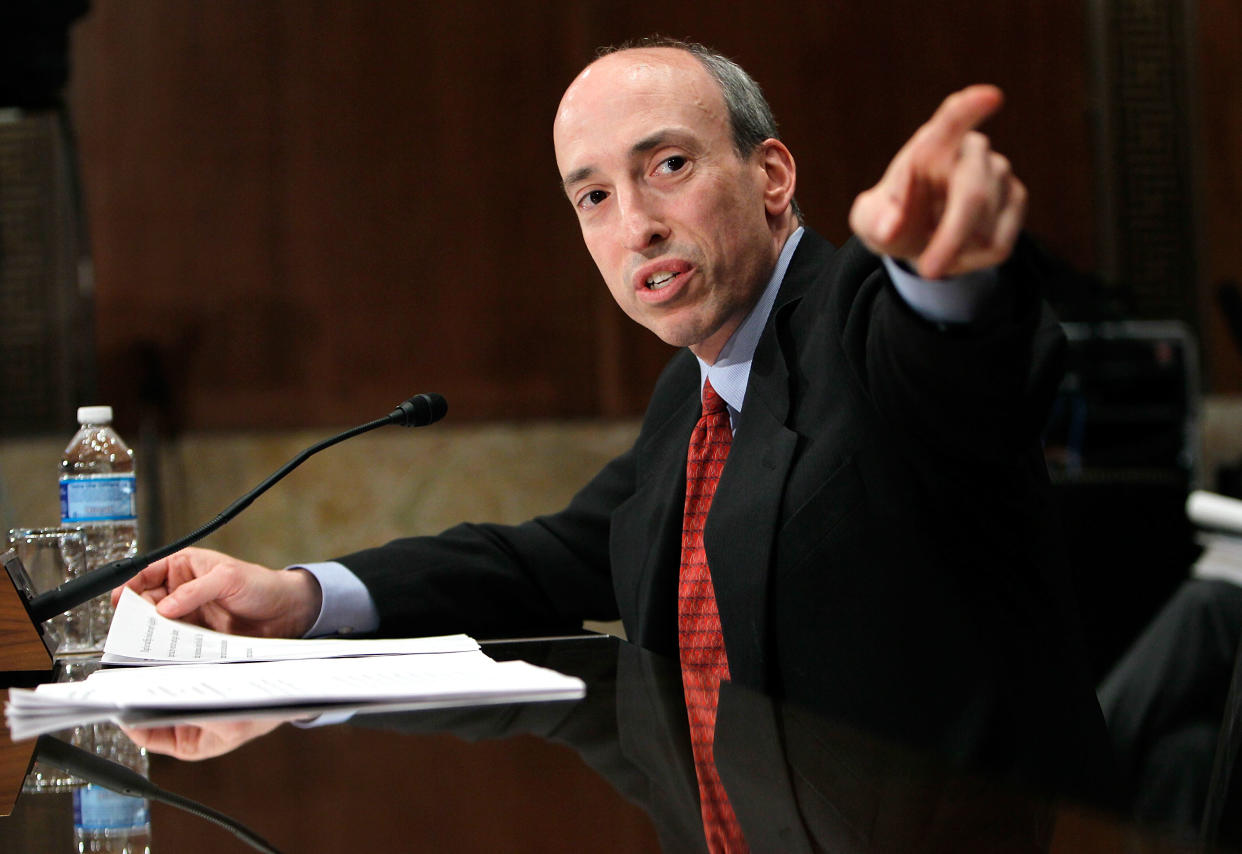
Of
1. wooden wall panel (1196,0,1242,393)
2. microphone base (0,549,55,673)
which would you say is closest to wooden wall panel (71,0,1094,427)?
wooden wall panel (1196,0,1242,393)

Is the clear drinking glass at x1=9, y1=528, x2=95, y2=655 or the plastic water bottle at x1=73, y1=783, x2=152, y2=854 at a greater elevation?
the plastic water bottle at x1=73, y1=783, x2=152, y2=854

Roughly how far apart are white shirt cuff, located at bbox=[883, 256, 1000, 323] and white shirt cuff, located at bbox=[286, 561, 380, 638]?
0.81 meters

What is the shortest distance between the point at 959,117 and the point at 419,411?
30.3 inches

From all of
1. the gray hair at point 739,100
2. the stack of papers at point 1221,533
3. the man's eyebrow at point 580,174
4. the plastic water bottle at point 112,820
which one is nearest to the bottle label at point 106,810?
the plastic water bottle at point 112,820

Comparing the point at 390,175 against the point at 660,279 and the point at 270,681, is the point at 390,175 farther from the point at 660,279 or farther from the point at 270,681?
the point at 270,681

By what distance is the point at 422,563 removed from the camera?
5.43 ft

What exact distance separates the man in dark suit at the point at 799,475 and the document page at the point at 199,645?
0.05 meters

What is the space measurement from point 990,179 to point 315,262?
13.4ft

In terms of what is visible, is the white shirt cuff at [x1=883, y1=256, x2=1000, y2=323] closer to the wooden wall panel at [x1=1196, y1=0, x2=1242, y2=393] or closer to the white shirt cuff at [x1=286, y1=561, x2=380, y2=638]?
the white shirt cuff at [x1=286, y1=561, x2=380, y2=638]

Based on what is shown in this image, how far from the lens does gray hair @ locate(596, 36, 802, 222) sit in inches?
64.4

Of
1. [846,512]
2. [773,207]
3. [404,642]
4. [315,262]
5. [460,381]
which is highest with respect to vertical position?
[773,207]

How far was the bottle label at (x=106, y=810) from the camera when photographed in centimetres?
65

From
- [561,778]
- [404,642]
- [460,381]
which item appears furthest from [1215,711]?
[460,381]

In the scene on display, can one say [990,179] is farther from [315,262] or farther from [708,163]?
[315,262]
